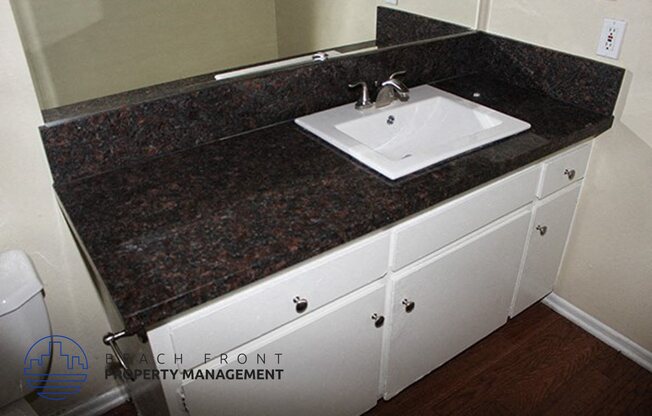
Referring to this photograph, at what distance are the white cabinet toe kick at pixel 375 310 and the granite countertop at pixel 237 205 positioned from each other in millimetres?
76

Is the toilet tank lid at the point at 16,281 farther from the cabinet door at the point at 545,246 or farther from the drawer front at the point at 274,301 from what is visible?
the cabinet door at the point at 545,246

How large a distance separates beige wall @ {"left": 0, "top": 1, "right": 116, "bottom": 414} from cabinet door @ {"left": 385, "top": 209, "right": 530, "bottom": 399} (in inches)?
35.0

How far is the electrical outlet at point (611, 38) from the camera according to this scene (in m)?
1.57

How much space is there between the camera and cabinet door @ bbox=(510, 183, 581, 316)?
5.75 feet

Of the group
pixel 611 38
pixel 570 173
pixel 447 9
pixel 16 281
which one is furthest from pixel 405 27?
pixel 16 281

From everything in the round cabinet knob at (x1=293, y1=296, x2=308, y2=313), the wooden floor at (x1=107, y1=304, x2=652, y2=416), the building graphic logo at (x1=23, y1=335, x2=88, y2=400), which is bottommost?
the wooden floor at (x1=107, y1=304, x2=652, y2=416)

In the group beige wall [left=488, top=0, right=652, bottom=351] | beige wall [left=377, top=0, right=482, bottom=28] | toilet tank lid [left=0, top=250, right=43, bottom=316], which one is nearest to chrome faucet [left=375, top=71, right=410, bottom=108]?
beige wall [left=377, top=0, right=482, bottom=28]

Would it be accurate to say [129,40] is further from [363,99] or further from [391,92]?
[391,92]

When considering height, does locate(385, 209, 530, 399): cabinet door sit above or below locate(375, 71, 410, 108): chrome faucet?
below

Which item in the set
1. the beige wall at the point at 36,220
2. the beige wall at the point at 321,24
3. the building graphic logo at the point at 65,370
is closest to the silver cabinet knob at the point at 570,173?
the beige wall at the point at 321,24

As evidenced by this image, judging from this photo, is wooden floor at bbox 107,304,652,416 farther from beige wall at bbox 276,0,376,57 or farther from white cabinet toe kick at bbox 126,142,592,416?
beige wall at bbox 276,0,376,57

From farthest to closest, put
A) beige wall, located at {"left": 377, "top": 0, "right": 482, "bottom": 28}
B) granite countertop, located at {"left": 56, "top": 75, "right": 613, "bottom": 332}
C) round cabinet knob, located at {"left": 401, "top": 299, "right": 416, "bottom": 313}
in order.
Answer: beige wall, located at {"left": 377, "top": 0, "right": 482, "bottom": 28} < round cabinet knob, located at {"left": 401, "top": 299, "right": 416, "bottom": 313} < granite countertop, located at {"left": 56, "top": 75, "right": 613, "bottom": 332}

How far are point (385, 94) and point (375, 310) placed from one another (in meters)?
0.73

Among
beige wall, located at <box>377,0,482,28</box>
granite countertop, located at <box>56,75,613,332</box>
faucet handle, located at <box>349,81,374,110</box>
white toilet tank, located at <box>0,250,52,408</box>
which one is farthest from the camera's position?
beige wall, located at <box>377,0,482,28</box>
